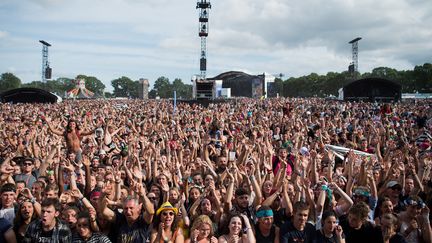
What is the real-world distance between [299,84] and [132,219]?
12678 centimetres

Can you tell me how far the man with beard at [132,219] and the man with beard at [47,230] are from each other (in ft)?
1.56

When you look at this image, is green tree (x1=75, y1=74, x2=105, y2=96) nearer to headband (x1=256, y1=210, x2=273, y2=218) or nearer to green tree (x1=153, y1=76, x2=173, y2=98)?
green tree (x1=153, y1=76, x2=173, y2=98)

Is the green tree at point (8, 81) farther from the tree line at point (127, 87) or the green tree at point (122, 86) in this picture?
the green tree at point (122, 86)

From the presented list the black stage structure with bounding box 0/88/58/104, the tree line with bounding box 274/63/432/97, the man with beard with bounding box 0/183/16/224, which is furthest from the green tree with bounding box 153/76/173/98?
the man with beard with bounding box 0/183/16/224

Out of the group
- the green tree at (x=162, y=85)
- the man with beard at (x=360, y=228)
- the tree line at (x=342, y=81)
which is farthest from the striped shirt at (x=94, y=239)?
the green tree at (x=162, y=85)

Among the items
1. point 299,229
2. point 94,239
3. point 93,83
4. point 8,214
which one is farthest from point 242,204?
point 93,83

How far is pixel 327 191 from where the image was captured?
516 cm

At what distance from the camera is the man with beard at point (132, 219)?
174 inches

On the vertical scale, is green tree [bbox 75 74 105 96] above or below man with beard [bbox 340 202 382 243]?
above

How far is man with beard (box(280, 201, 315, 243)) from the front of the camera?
172 inches

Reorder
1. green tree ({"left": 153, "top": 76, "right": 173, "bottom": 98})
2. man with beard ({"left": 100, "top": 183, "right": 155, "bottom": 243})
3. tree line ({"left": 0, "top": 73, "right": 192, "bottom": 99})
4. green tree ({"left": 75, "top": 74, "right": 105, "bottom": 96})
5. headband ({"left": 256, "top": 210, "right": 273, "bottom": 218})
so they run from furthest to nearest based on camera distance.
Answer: green tree ({"left": 75, "top": 74, "right": 105, "bottom": 96}) < green tree ({"left": 153, "top": 76, "right": 173, "bottom": 98}) < tree line ({"left": 0, "top": 73, "right": 192, "bottom": 99}) < headband ({"left": 256, "top": 210, "right": 273, "bottom": 218}) < man with beard ({"left": 100, "top": 183, "right": 155, "bottom": 243})

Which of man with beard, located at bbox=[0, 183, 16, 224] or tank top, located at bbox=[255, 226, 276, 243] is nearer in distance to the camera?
tank top, located at bbox=[255, 226, 276, 243]

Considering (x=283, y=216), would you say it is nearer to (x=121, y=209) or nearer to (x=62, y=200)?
(x=121, y=209)

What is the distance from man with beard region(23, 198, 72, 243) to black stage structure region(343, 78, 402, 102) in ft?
117
